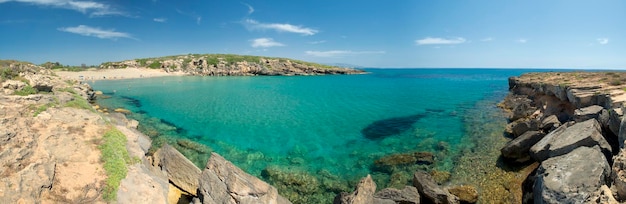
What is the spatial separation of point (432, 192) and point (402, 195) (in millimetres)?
1544

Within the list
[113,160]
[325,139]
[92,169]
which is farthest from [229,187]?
[325,139]

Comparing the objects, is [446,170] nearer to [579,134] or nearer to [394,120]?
[579,134]

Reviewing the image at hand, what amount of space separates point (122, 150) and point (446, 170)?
1793 centimetres

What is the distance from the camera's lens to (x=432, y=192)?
13.7 metres

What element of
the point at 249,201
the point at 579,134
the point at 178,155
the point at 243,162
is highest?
the point at 579,134

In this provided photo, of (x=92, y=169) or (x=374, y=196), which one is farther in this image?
(x=374, y=196)

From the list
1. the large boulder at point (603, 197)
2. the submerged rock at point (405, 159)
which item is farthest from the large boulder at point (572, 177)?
the submerged rock at point (405, 159)

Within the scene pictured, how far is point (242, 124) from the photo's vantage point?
3006 cm

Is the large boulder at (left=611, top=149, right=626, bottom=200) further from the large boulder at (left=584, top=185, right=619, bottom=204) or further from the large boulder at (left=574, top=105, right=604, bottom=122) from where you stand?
the large boulder at (left=574, top=105, right=604, bottom=122)

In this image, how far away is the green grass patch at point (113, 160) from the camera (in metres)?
10.1

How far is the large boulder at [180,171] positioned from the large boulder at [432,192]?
10.8 meters

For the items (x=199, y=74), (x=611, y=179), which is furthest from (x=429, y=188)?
(x=199, y=74)

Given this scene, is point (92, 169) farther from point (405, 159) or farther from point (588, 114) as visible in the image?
point (588, 114)

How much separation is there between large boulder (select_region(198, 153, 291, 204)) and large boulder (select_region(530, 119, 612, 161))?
14.2 meters
